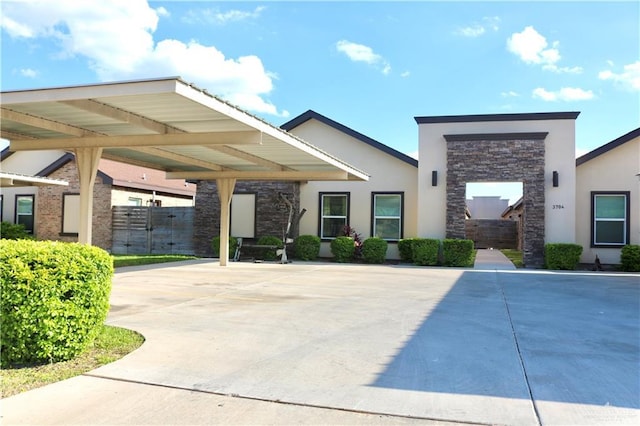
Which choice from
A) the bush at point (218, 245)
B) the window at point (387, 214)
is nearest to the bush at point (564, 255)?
the window at point (387, 214)

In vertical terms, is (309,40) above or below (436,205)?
above

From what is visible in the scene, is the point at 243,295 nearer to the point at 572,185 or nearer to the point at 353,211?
the point at 353,211

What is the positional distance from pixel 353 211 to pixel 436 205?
3.13 metres

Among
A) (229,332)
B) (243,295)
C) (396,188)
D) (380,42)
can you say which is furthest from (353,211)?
(229,332)

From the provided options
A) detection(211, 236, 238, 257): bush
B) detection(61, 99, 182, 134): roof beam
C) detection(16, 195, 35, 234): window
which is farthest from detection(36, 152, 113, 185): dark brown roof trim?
detection(61, 99, 182, 134): roof beam

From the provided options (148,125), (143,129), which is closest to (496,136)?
(143,129)

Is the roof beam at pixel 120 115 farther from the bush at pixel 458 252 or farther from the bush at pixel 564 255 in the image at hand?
the bush at pixel 564 255

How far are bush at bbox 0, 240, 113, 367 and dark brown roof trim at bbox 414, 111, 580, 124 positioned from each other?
14.6m

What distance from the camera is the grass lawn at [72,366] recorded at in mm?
4332

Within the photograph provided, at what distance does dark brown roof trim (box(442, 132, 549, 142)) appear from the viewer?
1680 centimetres

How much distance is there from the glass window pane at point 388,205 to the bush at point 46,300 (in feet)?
47.5

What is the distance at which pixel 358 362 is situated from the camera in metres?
5.14

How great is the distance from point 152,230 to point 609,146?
56.1 ft

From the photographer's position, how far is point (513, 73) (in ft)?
47.4
